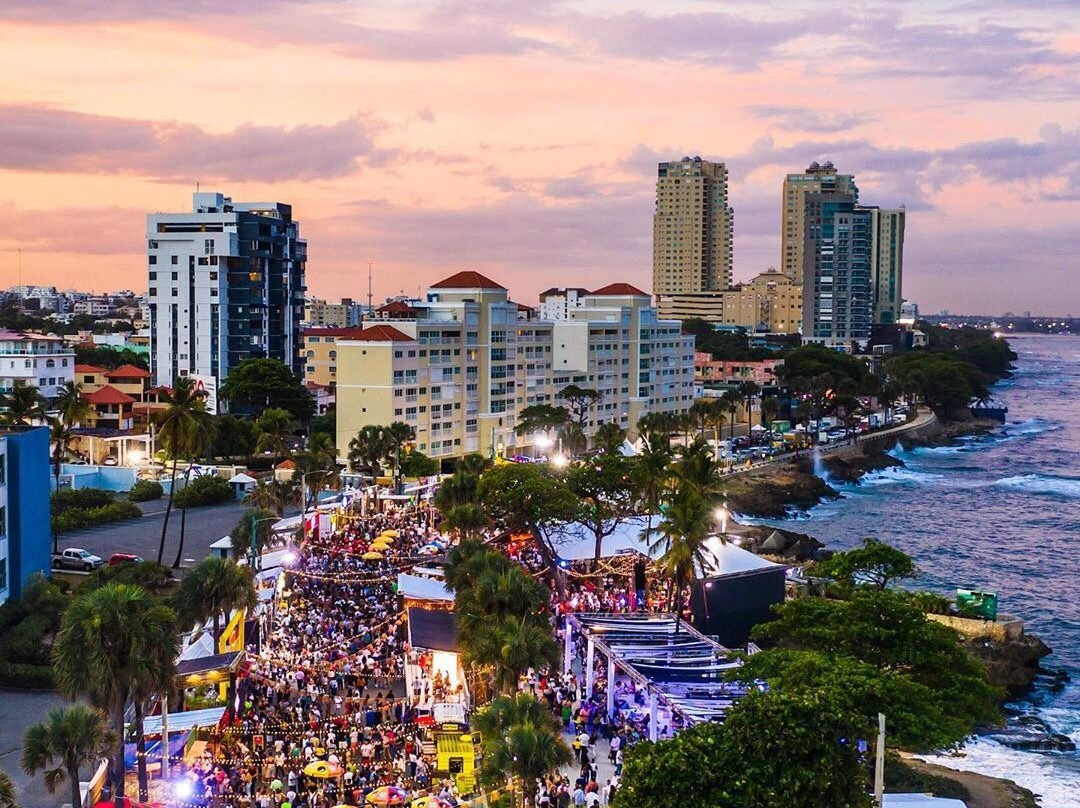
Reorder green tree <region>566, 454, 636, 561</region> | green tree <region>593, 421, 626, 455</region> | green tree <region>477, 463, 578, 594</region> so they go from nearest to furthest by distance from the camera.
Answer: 1. green tree <region>477, 463, 578, 594</region>
2. green tree <region>566, 454, 636, 561</region>
3. green tree <region>593, 421, 626, 455</region>

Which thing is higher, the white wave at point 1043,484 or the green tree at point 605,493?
the green tree at point 605,493

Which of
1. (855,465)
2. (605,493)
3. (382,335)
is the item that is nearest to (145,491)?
(382,335)

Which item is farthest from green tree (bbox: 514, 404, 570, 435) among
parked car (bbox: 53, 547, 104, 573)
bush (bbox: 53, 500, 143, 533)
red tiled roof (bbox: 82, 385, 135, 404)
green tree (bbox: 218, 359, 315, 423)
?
parked car (bbox: 53, 547, 104, 573)

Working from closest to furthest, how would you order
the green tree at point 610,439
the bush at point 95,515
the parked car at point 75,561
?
the parked car at point 75,561
the bush at point 95,515
the green tree at point 610,439

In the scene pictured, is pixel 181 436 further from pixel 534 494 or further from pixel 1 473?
pixel 534 494

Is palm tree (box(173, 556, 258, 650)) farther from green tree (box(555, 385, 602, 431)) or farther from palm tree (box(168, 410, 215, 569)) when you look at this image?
green tree (box(555, 385, 602, 431))

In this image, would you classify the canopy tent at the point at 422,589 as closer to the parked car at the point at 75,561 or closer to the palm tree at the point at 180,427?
the palm tree at the point at 180,427

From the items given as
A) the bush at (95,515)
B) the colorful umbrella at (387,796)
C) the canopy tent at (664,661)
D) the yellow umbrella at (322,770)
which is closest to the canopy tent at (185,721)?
the yellow umbrella at (322,770)
